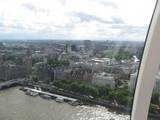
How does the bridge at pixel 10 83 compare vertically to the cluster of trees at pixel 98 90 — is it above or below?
above

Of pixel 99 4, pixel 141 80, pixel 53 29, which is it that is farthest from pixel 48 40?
pixel 141 80

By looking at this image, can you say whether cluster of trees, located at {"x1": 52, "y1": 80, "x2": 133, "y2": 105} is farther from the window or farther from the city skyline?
the city skyline

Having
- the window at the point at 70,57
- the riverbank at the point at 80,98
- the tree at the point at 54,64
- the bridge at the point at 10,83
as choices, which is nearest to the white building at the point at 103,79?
the window at the point at 70,57

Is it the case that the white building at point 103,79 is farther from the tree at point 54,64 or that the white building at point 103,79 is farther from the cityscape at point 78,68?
the tree at point 54,64

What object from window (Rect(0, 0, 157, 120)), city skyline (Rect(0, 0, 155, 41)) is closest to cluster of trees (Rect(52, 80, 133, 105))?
window (Rect(0, 0, 157, 120))

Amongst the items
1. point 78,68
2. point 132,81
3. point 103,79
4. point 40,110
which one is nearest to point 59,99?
point 40,110

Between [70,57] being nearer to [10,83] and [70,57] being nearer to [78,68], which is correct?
[78,68]

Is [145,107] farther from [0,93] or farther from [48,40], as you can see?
[0,93]
